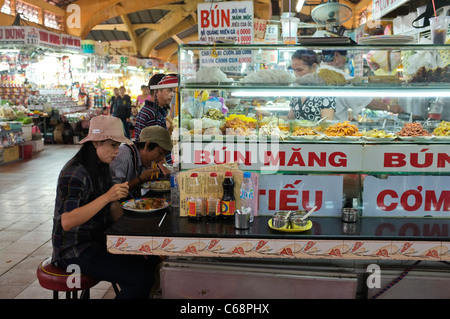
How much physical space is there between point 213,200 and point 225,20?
1.67m

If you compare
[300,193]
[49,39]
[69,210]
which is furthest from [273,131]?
[49,39]

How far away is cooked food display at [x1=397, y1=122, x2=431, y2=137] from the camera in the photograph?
2973mm

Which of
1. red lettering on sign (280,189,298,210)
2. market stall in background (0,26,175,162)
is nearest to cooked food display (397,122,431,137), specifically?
red lettering on sign (280,189,298,210)

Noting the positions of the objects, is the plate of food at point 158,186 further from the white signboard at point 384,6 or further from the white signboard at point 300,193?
the white signboard at point 384,6

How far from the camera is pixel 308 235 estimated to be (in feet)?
8.32

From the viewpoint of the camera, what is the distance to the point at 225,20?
3.55m

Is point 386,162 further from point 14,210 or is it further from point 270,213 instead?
point 14,210

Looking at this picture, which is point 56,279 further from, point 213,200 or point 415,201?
point 415,201

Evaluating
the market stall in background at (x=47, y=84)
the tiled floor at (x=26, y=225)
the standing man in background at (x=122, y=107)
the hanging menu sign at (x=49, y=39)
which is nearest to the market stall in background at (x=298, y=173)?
the tiled floor at (x=26, y=225)

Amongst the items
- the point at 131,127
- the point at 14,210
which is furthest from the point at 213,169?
the point at 131,127

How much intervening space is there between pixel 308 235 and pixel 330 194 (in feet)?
1.68

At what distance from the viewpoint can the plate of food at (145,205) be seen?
2891 mm

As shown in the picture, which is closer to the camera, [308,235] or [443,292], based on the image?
[308,235]
